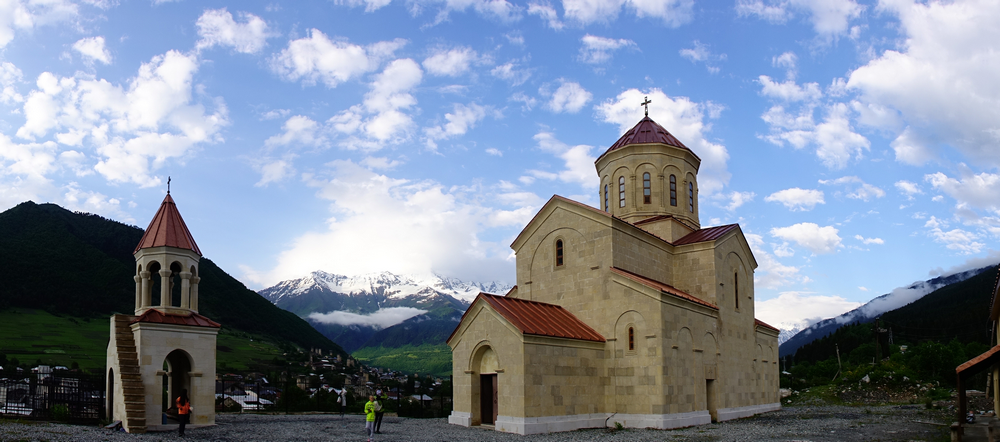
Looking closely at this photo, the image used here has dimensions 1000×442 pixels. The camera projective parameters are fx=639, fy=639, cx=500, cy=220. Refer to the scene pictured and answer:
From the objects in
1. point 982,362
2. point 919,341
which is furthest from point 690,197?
point 919,341

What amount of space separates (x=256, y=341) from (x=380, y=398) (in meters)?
67.5

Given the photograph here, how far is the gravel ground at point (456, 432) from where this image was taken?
17.8 m

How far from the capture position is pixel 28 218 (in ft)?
253

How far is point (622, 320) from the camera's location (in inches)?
931

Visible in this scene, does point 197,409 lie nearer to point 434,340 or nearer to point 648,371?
point 648,371

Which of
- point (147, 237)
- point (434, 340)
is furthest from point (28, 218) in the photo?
point (434, 340)

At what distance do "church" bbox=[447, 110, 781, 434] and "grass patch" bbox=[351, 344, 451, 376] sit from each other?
340ft

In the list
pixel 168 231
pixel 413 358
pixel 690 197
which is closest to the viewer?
pixel 168 231

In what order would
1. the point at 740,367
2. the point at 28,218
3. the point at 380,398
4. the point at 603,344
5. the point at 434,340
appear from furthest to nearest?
the point at 434,340, the point at 28,218, the point at 740,367, the point at 603,344, the point at 380,398

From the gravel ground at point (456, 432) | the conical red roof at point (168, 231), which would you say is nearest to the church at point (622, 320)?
the gravel ground at point (456, 432)

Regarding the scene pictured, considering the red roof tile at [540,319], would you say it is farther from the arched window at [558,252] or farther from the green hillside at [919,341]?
the green hillside at [919,341]

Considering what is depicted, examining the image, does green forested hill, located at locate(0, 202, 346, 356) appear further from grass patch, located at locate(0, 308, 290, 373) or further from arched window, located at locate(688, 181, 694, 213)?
arched window, located at locate(688, 181, 694, 213)

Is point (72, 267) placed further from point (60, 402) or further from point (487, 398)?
point (487, 398)

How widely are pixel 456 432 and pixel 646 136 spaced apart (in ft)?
56.2
